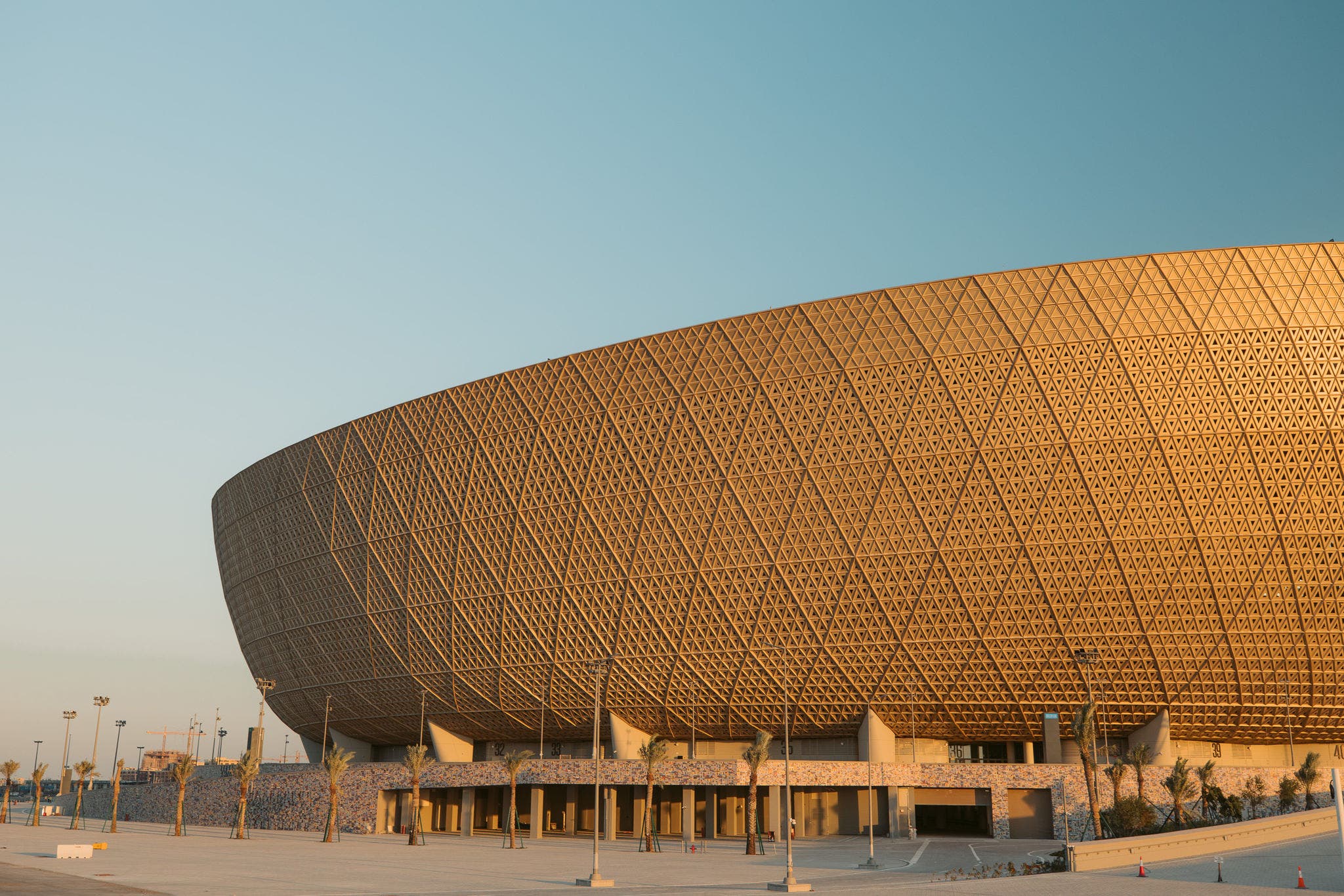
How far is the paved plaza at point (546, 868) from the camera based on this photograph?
21.8 metres

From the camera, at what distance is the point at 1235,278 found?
40.8 meters

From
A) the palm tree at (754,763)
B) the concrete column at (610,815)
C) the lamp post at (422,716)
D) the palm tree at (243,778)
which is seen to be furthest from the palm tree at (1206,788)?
the palm tree at (243,778)

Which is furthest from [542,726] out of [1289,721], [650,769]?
[1289,721]

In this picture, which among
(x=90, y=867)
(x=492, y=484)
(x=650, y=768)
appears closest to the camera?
(x=90, y=867)

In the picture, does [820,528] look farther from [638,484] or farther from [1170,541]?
[1170,541]

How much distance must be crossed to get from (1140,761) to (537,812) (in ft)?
86.7

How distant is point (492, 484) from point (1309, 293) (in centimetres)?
3511

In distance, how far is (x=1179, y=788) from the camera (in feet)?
130

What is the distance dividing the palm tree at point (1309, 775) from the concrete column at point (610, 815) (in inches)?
1107

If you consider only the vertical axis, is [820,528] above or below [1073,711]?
above

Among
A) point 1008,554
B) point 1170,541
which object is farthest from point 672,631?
point 1170,541

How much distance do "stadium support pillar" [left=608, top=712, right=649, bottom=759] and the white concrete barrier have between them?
2842 cm

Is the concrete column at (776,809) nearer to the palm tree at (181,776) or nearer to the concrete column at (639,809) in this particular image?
the concrete column at (639,809)

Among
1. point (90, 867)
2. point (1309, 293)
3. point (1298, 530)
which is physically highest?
point (1309, 293)
